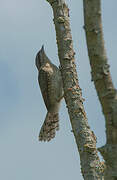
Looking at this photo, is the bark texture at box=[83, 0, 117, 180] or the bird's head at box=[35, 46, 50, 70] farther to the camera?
the bird's head at box=[35, 46, 50, 70]

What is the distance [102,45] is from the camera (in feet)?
9.33

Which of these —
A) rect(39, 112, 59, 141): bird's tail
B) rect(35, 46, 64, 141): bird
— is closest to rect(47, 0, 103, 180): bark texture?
rect(35, 46, 64, 141): bird

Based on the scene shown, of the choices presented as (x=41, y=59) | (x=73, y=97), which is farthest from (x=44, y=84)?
(x=73, y=97)

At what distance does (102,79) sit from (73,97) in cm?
192

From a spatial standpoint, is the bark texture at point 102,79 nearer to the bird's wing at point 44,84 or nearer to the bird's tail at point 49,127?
the bird's wing at point 44,84

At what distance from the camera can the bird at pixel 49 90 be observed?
7.31 metres

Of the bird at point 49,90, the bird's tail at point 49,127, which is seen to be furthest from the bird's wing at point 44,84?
the bird's tail at point 49,127

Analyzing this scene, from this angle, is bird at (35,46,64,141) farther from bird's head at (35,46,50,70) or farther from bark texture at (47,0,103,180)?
bark texture at (47,0,103,180)

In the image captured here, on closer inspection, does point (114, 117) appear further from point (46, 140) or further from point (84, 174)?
point (46, 140)

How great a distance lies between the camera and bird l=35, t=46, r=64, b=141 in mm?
7312

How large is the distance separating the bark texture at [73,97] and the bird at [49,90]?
2.28 m

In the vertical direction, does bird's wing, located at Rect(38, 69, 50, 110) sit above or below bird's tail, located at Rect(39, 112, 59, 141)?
above

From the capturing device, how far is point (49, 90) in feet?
24.5

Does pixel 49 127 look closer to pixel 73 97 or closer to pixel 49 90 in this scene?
pixel 49 90
